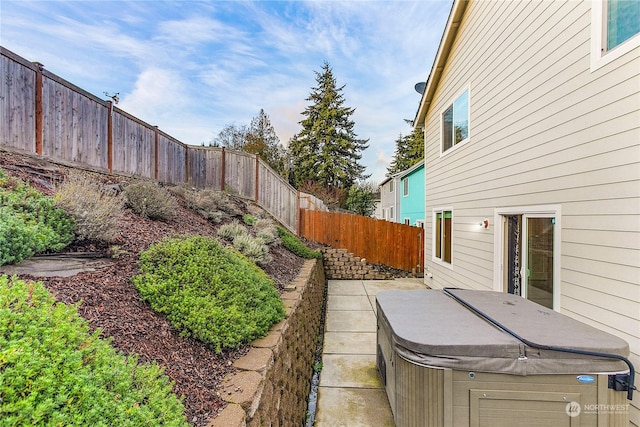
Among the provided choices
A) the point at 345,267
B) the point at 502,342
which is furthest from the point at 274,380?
the point at 345,267

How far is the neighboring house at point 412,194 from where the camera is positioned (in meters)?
13.4

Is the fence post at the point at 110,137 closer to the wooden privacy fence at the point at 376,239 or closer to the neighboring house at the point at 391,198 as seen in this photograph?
the wooden privacy fence at the point at 376,239

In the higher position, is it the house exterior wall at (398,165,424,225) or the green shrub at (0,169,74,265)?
the house exterior wall at (398,165,424,225)

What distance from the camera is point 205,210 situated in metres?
6.21

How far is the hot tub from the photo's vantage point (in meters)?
1.93

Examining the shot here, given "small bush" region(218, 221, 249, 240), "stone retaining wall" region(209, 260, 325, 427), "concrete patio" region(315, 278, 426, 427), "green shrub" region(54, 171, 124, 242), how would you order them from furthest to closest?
1. "small bush" region(218, 221, 249, 240)
2. "concrete patio" region(315, 278, 426, 427)
3. "green shrub" region(54, 171, 124, 242)
4. "stone retaining wall" region(209, 260, 325, 427)

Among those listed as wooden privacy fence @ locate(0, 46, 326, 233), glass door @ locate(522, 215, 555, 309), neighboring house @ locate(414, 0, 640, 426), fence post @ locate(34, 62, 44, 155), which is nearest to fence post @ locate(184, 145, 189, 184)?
wooden privacy fence @ locate(0, 46, 326, 233)

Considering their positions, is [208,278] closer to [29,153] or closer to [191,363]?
[191,363]

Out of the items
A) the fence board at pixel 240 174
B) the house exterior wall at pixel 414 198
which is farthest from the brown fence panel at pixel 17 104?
the house exterior wall at pixel 414 198

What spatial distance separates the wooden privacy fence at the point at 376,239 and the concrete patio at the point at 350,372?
10.5 ft

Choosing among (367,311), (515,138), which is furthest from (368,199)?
(515,138)

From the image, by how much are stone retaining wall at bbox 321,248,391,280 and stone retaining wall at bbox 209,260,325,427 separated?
5780mm

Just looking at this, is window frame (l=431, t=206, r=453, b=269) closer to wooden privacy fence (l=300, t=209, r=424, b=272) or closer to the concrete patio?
wooden privacy fence (l=300, t=209, r=424, b=272)

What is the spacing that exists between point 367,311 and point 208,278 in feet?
14.7
